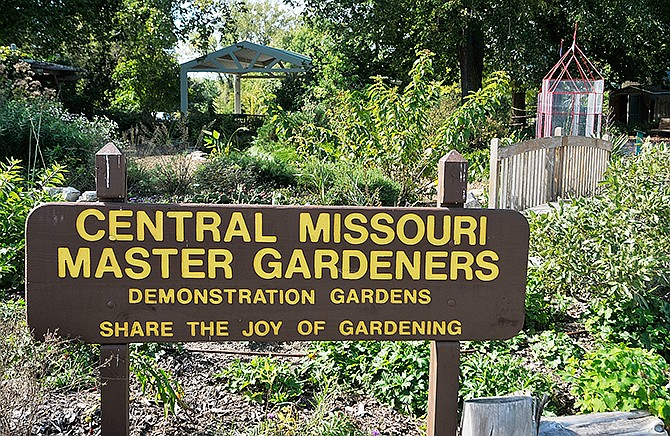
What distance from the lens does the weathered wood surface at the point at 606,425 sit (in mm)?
3122

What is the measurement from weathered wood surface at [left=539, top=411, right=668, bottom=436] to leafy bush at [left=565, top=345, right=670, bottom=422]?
0.08 m

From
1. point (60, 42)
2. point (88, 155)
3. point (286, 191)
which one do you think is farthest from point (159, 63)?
point (286, 191)

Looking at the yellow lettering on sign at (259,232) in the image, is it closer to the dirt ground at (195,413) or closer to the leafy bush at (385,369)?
the dirt ground at (195,413)

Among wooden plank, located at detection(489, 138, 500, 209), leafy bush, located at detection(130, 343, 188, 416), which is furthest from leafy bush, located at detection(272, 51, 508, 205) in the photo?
leafy bush, located at detection(130, 343, 188, 416)

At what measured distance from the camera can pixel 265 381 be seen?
3.77 metres

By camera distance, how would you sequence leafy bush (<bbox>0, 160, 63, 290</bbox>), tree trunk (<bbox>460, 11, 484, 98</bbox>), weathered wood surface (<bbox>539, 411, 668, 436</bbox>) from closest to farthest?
1. weathered wood surface (<bbox>539, 411, 668, 436</bbox>)
2. leafy bush (<bbox>0, 160, 63, 290</bbox>)
3. tree trunk (<bbox>460, 11, 484, 98</bbox>)

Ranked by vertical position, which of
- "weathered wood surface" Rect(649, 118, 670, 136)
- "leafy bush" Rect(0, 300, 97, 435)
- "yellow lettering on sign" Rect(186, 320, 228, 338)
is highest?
"weathered wood surface" Rect(649, 118, 670, 136)

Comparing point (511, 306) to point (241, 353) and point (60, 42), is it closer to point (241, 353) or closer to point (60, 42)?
point (241, 353)

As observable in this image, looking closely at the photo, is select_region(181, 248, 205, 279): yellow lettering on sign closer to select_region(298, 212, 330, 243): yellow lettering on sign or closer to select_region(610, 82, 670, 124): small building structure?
select_region(298, 212, 330, 243): yellow lettering on sign

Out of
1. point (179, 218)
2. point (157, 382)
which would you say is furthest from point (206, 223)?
point (157, 382)

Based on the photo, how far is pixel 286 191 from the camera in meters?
9.93

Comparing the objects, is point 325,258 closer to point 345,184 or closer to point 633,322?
point 633,322

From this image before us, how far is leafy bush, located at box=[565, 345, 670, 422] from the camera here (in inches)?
132

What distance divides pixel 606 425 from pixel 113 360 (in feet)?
6.99
